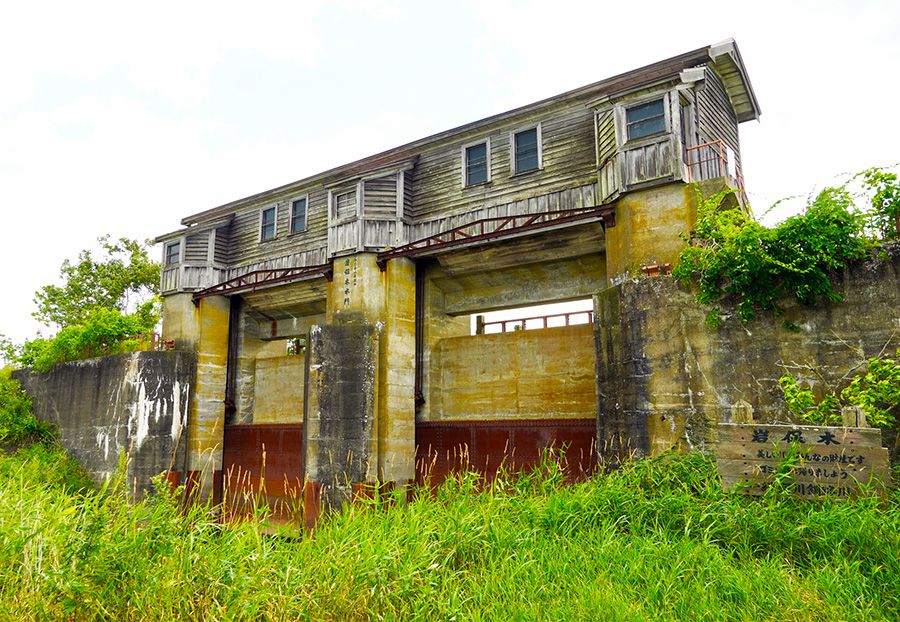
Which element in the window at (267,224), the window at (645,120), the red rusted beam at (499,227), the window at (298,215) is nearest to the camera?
the window at (645,120)

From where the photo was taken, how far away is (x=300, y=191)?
20188 mm

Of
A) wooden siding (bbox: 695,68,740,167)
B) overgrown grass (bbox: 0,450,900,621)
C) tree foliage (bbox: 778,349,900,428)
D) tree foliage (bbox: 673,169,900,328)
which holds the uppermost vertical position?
wooden siding (bbox: 695,68,740,167)

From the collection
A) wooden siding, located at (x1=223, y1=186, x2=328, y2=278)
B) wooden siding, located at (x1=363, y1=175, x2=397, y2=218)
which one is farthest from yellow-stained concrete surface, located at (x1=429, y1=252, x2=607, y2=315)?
wooden siding, located at (x1=223, y1=186, x2=328, y2=278)

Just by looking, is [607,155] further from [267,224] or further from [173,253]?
[173,253]

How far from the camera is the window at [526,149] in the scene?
51.8 feet

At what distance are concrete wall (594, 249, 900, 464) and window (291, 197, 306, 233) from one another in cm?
1167

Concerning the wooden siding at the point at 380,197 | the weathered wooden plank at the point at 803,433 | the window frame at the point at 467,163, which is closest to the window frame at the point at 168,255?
the wooden siding at the point at 380,197

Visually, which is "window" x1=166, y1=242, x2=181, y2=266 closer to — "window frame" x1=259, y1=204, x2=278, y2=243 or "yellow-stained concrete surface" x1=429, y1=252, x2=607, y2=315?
"window frame" x1=259, y1=204, x2=278, y2=243

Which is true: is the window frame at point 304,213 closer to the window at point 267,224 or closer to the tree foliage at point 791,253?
the window at point 267,224

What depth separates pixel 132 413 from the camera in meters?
19.3

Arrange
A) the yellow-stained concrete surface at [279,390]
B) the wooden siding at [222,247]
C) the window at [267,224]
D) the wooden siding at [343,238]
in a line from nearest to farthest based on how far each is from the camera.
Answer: the wooden siding at [343,238] → the yellow-stained concrete surface at [279,390] → the window at [267,224] → the wooden siding at [222,247]

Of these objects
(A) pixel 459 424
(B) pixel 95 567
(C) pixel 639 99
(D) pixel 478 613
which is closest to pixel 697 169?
(C) pixel 639 99

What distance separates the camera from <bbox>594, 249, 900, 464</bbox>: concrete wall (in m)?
9.34

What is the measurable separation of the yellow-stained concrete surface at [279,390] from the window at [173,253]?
185 inches
